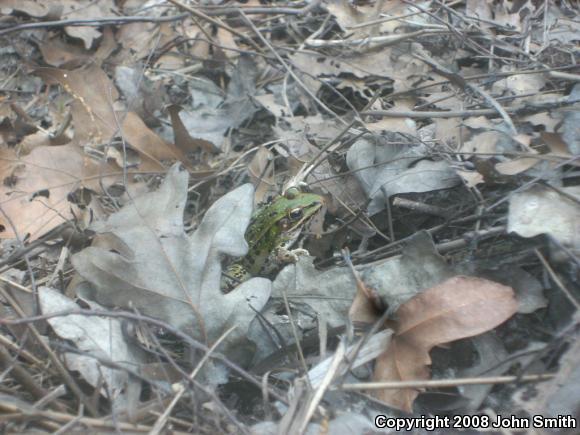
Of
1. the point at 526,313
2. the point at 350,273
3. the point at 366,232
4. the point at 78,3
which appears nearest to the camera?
the point at 526,313

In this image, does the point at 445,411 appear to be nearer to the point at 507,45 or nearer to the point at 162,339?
the point at 162,339

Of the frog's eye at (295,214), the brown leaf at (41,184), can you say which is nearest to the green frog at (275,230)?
the frog's eye at (295,214)

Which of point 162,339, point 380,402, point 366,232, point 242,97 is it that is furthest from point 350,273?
point 242,97

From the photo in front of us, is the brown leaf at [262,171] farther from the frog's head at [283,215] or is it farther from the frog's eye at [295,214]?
the frog's eye at [295,214]

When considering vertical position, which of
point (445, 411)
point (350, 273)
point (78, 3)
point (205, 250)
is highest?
point (78, 3)

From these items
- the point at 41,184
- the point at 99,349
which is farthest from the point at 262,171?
the point at 99,349

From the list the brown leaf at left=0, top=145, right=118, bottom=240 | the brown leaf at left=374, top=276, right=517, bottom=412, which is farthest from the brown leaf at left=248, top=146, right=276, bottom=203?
the brown leaf at left=374, top=276, right=517, bottom=412

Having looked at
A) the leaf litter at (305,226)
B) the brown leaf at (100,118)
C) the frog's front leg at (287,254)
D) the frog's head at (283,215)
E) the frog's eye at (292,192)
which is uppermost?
the brown leaf at (100,118)
